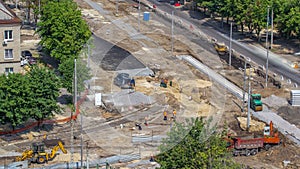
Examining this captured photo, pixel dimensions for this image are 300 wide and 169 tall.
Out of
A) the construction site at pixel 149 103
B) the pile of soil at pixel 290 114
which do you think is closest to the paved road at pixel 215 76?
the construction site at pixel 149 103

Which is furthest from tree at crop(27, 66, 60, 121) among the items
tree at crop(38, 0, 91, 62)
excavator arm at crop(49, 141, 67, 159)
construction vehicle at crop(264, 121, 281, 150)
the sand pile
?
construction vehicle at crop(264, 121, 281, 150)

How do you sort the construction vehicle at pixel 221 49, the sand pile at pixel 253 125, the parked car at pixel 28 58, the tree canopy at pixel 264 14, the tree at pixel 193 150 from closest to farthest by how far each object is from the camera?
the tree at pixel 193 150 → the sand pile at pixel 253 125 → the parked car at pixel 28 58 → the construction vehicle at pixel 221 49 → the tree canopy at pixel 264 14

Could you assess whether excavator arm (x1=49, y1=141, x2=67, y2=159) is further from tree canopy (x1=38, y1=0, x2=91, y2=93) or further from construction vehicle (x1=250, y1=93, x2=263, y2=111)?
construction vehicle (x1=250, y1=93, x2=263, y2=111)

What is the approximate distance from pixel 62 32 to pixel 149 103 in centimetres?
1467

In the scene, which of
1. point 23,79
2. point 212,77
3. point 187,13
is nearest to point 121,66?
point 212,77

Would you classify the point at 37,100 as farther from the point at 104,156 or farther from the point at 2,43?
the point at 2,43

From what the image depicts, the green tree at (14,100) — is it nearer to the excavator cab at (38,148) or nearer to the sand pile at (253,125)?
the excavator cab at (38,148)

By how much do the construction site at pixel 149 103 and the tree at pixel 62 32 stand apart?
4.40 m

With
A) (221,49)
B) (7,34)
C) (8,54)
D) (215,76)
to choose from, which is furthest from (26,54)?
(221,49)

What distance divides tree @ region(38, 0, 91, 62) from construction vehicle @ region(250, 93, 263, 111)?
68.3 ft

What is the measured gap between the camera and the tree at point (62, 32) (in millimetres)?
82500

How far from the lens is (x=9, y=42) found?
79750 millimetres

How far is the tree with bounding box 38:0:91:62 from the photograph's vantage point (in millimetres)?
82500

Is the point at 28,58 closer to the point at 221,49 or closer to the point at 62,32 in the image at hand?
the point at 62,32
